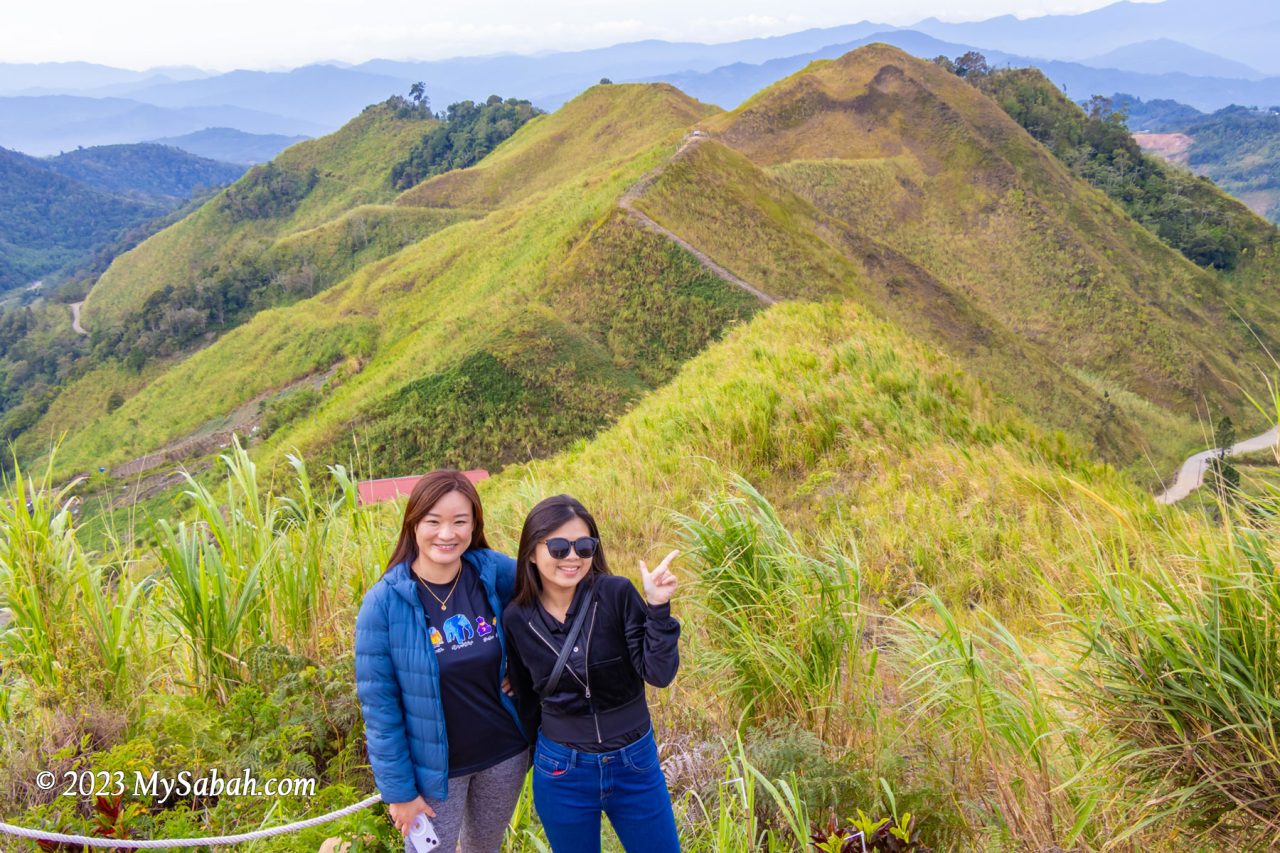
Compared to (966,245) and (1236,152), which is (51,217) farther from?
(1236,152)

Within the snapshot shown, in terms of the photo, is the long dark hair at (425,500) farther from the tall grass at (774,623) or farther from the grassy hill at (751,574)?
the tall grass at (774,623)

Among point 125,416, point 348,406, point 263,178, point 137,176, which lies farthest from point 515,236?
point 137,176

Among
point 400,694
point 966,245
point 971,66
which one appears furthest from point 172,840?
point 971,66

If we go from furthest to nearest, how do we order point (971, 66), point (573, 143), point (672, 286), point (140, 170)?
point (140, 170) → point (971, 66) → point (573, 143) → point (672, 286)

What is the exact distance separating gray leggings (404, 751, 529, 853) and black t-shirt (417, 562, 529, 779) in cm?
5

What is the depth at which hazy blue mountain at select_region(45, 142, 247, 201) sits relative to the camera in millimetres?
174250

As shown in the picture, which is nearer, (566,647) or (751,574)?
(566,647)

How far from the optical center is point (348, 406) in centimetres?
1842

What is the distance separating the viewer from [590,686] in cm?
220

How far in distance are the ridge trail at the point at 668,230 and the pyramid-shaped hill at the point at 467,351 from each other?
0.75 ft

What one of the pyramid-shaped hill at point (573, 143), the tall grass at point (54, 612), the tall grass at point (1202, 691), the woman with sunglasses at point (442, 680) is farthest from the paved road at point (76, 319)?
the tall grass at point (1202, 691)

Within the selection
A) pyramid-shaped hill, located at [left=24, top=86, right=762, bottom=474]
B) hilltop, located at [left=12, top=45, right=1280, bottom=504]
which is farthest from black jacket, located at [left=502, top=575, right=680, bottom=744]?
pyramid-shaped hill, located at [left=24, top=86, right=762, bottom=474]

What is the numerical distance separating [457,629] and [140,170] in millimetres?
225347

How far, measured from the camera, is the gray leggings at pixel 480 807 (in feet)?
7.51
